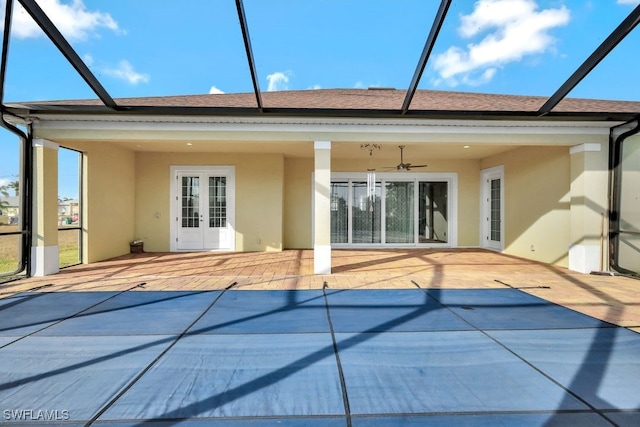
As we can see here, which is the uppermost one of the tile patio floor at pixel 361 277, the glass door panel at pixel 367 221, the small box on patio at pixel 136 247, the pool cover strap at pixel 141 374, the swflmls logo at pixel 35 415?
the glass door panel at pixel 367 221

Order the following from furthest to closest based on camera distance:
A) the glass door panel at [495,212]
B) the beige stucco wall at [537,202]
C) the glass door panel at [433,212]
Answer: the glass door panel at [433,212], the glass door panel at [495,212], the beige stucco wall at [537,202]

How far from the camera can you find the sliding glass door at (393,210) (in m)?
9.91

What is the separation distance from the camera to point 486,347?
2.96 metres

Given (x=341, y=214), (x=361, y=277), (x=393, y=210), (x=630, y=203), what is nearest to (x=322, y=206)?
(x=361, y=277)

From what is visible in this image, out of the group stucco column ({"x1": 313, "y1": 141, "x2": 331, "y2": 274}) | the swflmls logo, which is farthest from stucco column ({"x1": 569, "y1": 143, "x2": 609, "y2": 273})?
the swflmls logo

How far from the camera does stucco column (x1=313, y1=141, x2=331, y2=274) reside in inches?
232

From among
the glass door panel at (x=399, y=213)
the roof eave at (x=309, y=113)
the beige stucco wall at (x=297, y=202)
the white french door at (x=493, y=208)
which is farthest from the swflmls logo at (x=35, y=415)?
the white french door at (x=493, y=208)

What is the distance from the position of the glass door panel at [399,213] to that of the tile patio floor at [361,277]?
75.2 inches

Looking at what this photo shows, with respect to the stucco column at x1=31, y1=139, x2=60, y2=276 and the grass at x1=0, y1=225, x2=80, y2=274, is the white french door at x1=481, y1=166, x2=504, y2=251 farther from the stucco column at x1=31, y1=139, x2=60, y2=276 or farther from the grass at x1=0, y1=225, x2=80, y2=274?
the grass at x1=0, y1=225, x2=80, y2=274

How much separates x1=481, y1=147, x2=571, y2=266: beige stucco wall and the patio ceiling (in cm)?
163

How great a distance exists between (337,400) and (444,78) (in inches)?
244

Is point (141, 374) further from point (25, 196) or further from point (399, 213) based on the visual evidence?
point (399, 213)

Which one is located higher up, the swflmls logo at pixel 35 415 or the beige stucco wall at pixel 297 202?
the beige stucco wall at pixel 297 202

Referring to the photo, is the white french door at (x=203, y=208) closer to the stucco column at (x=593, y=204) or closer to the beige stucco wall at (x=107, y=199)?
the beige stucco wall at (x=107, y=199)
